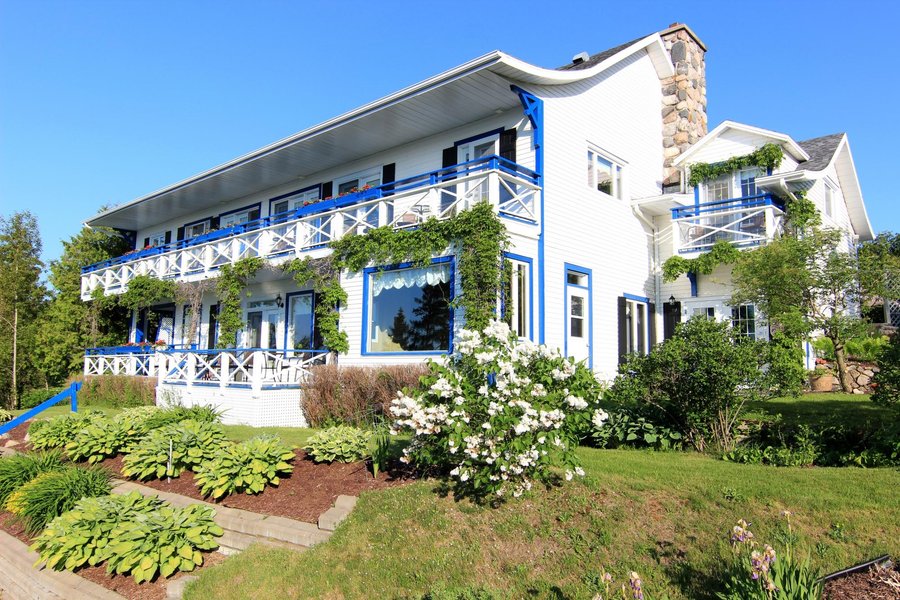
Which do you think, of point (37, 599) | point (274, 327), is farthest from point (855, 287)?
point (274, 327)

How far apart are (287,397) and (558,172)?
26.5ft

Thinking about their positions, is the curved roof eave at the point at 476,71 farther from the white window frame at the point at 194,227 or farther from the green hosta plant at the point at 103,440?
the green hosta plant at the point at 103,440

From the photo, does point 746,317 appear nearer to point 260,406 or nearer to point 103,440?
point 260,406

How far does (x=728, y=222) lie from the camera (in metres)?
16.4

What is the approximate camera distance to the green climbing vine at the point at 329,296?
1455 centimetres

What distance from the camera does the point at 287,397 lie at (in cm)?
1366

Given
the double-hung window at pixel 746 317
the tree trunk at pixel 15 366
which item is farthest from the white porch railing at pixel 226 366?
the double-hung window at pixel 746 317

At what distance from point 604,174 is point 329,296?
7.88 m

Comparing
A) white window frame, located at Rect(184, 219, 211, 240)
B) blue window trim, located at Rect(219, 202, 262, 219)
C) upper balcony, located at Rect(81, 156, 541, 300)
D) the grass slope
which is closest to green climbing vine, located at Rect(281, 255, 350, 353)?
upper balcony, located at Rect(81, 156, 541, 300)

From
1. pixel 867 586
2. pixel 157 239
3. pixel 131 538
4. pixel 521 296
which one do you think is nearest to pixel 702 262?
pixel 521 296

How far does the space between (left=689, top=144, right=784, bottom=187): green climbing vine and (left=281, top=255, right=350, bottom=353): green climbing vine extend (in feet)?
35.1

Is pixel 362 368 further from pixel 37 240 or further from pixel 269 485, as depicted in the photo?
pixel 37 240

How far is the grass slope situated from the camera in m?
4.69

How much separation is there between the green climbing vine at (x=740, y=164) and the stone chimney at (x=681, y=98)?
3.17 feet
